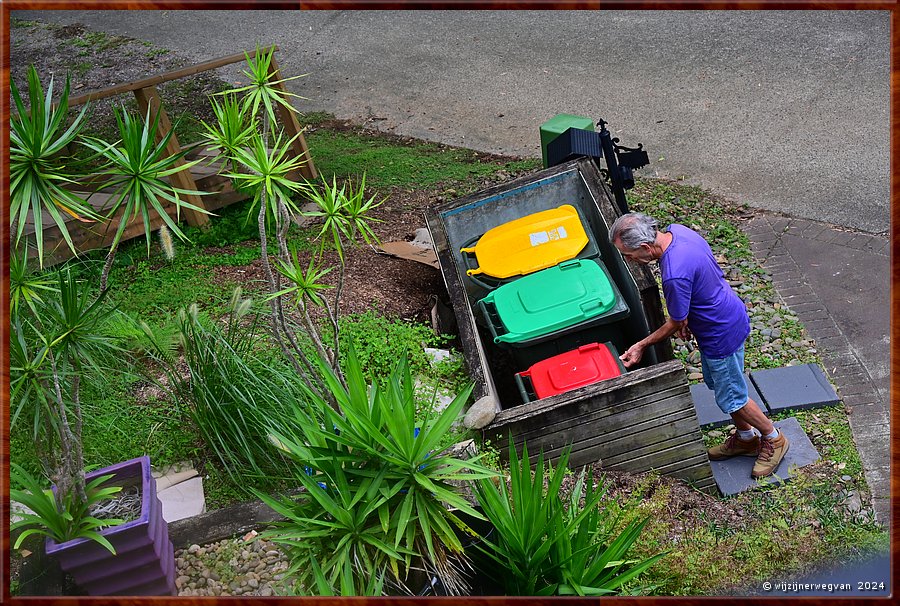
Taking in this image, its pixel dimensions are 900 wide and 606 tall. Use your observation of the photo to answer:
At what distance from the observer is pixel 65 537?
10.3 ft

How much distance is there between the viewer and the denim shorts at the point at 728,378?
4.12 meters

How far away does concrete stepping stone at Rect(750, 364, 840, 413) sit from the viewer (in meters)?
4.70

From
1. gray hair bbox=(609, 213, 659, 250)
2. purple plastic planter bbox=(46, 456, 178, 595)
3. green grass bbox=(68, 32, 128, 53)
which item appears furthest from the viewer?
Result: green grass bbox=(68, 32, 128, 53)

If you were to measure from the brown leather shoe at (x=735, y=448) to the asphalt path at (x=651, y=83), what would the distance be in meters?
2.66

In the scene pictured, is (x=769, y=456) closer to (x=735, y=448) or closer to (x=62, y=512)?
(x=735, y=448)

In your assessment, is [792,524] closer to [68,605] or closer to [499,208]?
[499,208]

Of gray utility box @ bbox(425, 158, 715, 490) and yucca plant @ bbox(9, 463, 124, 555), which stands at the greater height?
yucca plant @ bbox(9, 463, 124, 555)

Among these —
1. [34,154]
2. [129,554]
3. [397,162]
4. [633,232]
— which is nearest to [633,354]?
[633,232]

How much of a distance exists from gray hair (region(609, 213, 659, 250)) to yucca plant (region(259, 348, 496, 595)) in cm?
130

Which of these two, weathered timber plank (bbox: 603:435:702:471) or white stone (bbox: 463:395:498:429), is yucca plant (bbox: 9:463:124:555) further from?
weathered timber plank (bbox: 603:435:702:471)

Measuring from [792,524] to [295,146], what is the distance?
5.07m

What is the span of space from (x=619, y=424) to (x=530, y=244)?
156 cm

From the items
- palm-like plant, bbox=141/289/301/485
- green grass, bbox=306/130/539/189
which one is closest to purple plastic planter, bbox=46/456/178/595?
palm-like plant, bbox=141/289/301/485

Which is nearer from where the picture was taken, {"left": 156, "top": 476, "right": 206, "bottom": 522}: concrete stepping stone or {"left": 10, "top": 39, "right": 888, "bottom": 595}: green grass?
{"left": 10, "top": 39, "right": 888, "bottom": 595}: green grass
